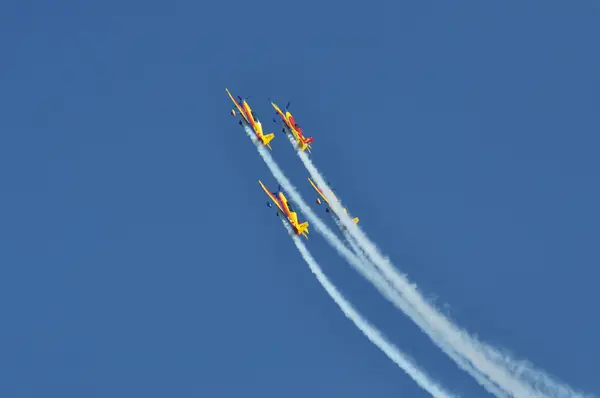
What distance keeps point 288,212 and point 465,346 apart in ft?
60.7

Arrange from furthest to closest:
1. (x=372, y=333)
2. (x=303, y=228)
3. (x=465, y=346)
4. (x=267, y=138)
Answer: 1. (x=267, y=138)
2. (x=303, y=228)
3. (x=372, y=333)
4. (x=465, y=346)

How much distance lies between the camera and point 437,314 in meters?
134

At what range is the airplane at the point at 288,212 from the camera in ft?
454

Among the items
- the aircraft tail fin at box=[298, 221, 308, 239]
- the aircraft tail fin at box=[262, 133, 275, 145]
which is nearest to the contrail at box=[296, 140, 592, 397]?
the aircraft tail fin at box=[298, 221, 308, 239]

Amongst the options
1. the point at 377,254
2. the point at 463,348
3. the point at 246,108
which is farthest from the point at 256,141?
the point at 463,348

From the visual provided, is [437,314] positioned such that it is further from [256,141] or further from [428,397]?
[256,141]

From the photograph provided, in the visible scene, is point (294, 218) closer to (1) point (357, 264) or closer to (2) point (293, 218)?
(2) point (293, 218)

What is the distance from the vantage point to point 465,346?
13200 cm

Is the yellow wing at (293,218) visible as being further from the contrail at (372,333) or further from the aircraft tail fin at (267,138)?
the aircraft tail fin at (267,138)

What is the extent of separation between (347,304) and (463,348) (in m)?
11.0

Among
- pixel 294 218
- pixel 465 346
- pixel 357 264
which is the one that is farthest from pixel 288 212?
pixel 465 346

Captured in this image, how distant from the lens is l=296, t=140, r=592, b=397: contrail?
128 meters

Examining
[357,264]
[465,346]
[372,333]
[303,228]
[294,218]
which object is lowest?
[372,333]

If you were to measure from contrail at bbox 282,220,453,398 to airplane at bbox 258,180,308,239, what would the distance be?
571mm
